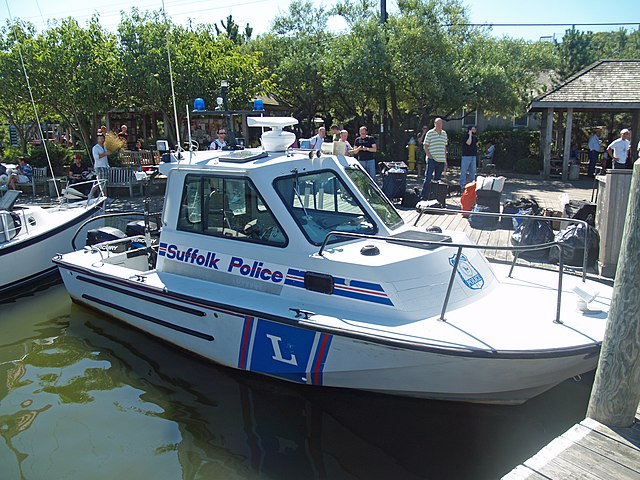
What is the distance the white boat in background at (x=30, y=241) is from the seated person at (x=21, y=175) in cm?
613

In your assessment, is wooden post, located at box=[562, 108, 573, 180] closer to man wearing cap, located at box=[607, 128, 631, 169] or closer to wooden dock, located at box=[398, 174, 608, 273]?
wooden dock, located at box=[398, 174, 608, 273]

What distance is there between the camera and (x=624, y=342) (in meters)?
3.46

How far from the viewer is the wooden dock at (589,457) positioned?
322cm

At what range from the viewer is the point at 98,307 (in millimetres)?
7055

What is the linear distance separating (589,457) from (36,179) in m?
16.1

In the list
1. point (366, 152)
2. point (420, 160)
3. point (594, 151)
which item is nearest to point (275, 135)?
point (366, 152)

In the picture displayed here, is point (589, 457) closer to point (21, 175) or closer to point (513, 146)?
point (21, 175)

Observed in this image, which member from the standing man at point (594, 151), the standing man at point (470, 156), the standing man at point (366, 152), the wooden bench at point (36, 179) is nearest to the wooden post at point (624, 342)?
the standing man at point (366, 152)

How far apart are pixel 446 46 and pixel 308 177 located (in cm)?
1369

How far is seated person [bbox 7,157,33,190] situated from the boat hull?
10.9 metres

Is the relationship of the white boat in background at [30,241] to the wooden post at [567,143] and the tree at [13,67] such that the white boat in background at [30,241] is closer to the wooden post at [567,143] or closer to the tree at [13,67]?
the tree at [13,67]

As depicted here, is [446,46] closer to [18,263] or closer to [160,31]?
[160,31]

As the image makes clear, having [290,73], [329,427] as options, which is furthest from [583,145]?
[329,427]

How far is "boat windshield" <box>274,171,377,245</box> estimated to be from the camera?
5.38 meters
